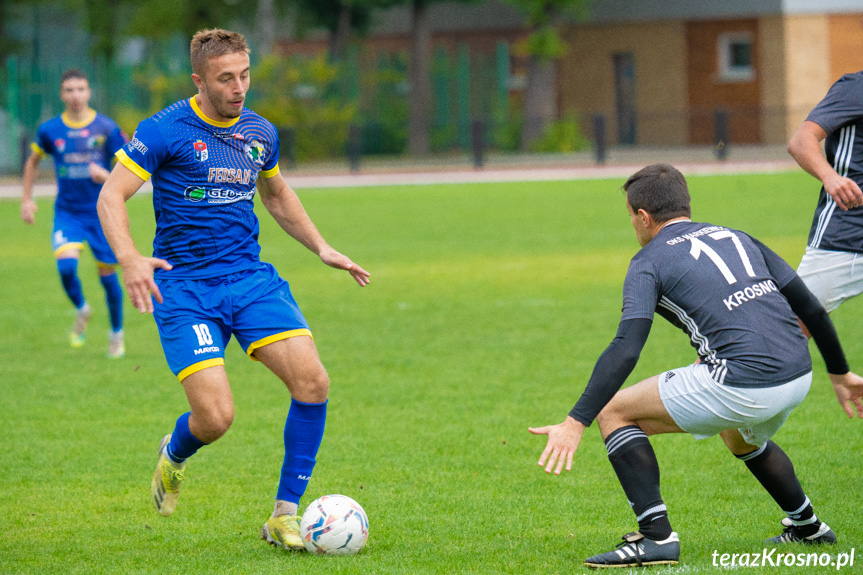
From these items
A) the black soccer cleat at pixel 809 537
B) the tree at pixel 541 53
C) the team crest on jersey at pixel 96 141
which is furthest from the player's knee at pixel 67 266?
the tree at pixel 541 53

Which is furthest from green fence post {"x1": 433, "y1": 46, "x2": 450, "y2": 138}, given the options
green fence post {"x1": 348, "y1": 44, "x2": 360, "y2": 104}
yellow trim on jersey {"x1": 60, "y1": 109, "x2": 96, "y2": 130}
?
yellow trim on jersey {"x1": 60, "y1": 109, "x2": 96, "y2": 130}

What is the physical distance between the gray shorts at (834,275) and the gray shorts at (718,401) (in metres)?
1.69

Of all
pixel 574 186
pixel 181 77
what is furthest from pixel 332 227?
pixel 181 77

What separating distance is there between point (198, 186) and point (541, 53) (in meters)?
34.2

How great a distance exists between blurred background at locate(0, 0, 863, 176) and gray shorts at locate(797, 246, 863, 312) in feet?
90.9

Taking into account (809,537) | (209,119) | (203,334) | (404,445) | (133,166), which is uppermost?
(209,119)

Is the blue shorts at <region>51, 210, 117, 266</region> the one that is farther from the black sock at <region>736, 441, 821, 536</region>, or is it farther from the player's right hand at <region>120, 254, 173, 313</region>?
the black sock at <region>736, 441, 821, 536</region>

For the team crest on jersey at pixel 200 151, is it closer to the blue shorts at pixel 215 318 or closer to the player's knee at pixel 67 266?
the blue shorts at pixel 215 318

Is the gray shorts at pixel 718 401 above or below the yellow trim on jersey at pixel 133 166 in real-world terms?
below

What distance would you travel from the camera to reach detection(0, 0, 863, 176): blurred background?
3647 centimetres

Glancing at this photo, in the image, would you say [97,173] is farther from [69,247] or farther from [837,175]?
[837,175]

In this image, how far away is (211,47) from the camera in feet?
15.9

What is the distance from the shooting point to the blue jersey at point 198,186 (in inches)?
196

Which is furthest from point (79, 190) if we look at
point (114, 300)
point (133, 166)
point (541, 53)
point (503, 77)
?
point (503, 77)
